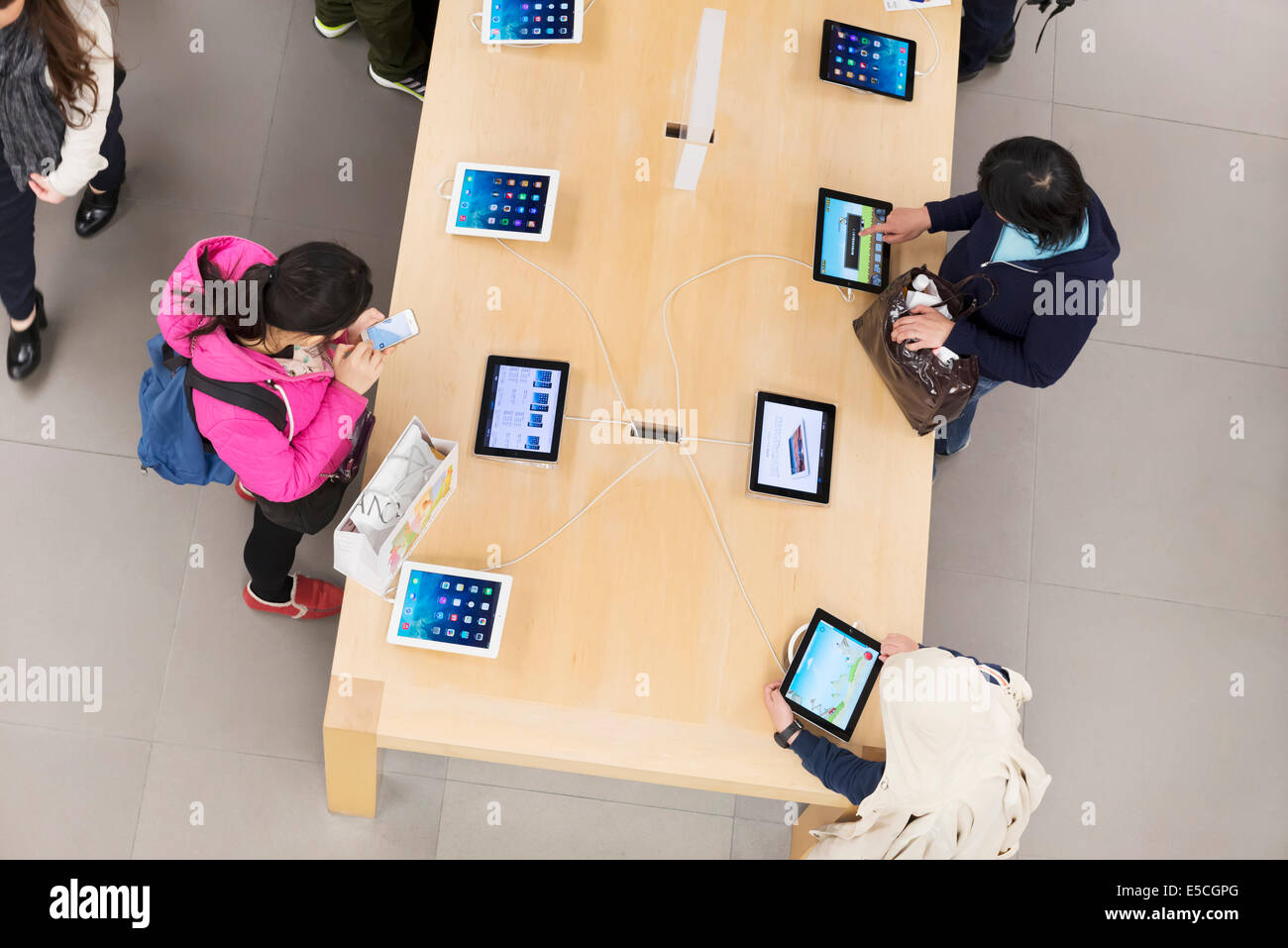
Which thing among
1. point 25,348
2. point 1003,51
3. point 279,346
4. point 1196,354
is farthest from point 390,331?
point 1196,354

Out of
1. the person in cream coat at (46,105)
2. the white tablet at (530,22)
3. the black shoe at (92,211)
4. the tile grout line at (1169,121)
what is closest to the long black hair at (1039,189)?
the white tablet at (530,22)

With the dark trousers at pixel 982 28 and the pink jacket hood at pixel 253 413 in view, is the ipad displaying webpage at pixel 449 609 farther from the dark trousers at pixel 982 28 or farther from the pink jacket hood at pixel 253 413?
the dark trousers at pixel 982 28

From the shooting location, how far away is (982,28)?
292 cm

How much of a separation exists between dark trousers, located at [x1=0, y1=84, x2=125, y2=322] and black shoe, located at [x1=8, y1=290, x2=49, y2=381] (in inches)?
2.2

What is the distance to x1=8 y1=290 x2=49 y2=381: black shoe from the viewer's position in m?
2.53

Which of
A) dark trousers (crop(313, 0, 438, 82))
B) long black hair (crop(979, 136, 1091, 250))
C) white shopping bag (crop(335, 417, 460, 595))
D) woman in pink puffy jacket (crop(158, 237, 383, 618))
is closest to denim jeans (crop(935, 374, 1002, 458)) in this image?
long black hair (crop(979, 136, 1091, 250))

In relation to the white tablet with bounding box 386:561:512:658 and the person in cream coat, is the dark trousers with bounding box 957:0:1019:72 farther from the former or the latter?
the person in cream coat

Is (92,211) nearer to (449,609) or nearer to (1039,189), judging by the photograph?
(449,609)

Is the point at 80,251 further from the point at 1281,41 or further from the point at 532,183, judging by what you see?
the point at 1281,41

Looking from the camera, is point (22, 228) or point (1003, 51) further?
point (1003, 51)

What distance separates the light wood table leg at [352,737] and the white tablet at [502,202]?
1019 mm

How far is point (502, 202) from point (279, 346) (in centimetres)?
68
